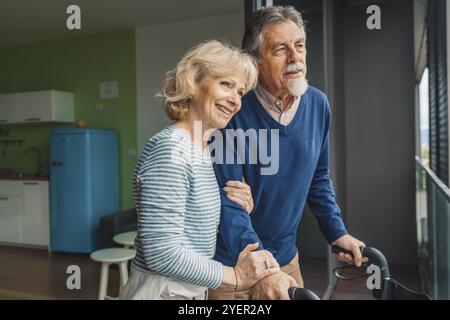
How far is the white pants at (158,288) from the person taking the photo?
0.88 metres

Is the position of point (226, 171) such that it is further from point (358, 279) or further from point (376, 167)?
point (376, 167)

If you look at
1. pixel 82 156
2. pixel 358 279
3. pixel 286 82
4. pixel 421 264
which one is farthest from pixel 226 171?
pixel 82 156

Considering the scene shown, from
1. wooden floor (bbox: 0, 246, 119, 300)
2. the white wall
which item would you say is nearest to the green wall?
the white wall

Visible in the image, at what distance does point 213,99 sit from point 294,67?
0.25 m

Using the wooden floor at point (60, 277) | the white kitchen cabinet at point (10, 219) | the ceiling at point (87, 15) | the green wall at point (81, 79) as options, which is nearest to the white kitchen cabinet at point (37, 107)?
the green wall at point (81, 79)

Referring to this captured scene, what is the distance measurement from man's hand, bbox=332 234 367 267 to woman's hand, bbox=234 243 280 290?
0.25 metres

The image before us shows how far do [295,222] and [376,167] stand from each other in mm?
1005

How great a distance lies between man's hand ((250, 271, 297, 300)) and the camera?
0.92 meters

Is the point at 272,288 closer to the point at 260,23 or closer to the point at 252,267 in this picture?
the point at 252,267

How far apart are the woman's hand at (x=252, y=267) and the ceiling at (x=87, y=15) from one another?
1.38 m

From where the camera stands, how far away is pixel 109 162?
3.73 m

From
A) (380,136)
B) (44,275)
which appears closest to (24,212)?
(44,275)

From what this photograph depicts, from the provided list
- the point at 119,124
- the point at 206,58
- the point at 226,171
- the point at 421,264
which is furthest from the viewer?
the point at 119,124

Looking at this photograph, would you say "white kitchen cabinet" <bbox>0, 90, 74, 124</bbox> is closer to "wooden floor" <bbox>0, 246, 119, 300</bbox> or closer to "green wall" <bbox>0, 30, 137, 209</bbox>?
"green wall" <bbox>0, 30, 137, 209</bbox>
